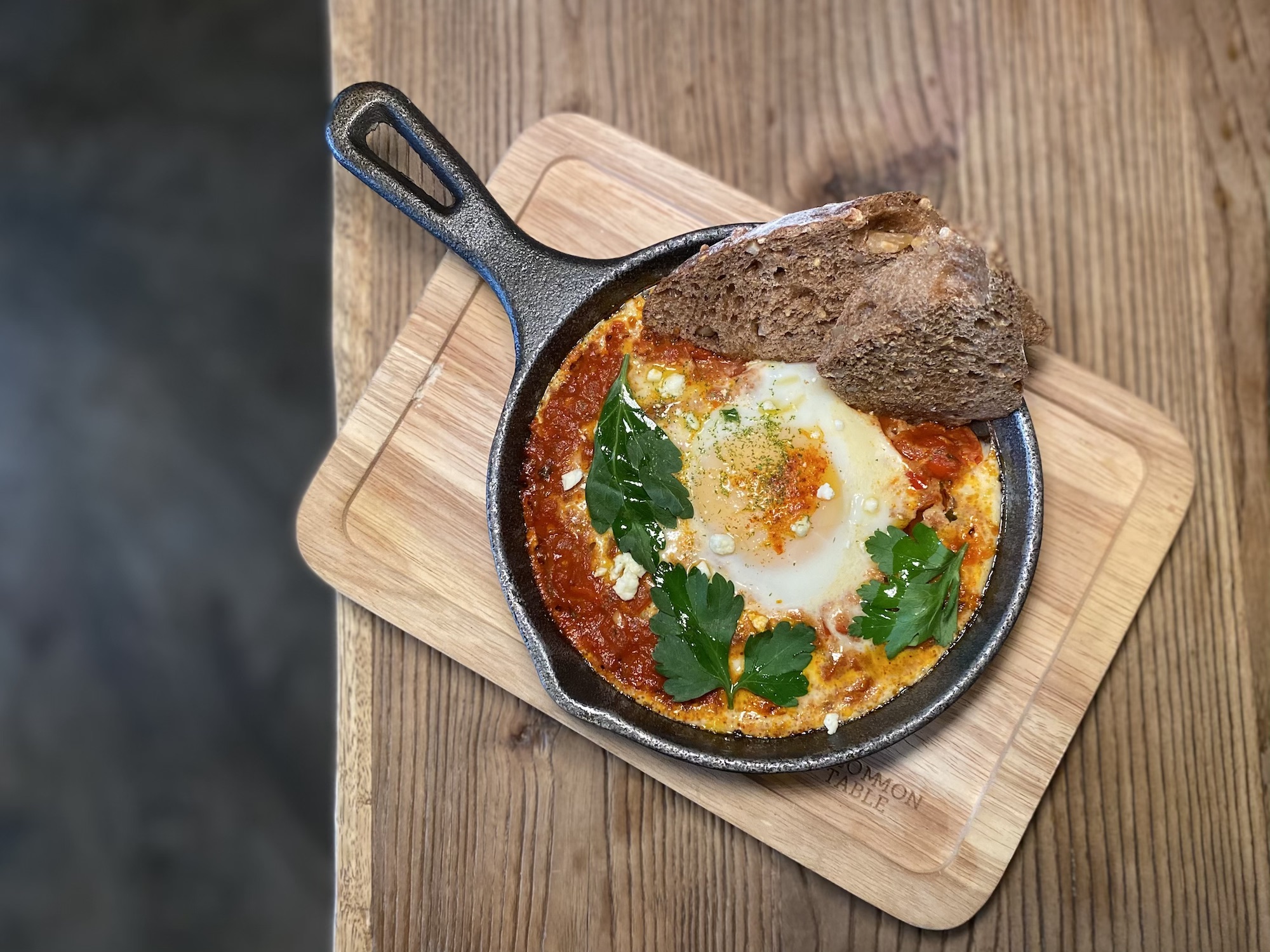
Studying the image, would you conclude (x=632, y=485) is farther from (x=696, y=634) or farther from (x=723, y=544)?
(x=696, y=634)

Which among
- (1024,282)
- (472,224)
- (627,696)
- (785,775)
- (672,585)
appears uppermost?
(472,224)

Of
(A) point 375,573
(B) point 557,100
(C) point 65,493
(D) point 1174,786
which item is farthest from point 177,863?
(D) point 1174,786

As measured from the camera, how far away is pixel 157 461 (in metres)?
4.28

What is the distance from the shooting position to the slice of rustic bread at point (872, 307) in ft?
8.09

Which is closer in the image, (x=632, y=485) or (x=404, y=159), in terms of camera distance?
(x=632, y=485)

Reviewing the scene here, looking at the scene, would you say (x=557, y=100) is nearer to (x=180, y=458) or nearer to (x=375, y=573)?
(x=375, y=573)

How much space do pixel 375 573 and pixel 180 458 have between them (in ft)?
6.17

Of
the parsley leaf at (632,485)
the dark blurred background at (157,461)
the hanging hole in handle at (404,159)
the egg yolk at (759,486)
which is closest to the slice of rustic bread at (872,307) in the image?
the egg yolk at (759,486)

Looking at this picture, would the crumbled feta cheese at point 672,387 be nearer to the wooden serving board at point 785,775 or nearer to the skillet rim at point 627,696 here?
the skillet rim at point 627,696

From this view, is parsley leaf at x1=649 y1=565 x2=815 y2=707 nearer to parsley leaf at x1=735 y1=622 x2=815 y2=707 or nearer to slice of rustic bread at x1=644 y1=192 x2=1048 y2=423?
parsley leaf at x1=735 y1=622 x2=815 y2=707

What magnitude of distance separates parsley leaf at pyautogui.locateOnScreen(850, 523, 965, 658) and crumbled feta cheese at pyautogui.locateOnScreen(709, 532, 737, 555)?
377mm

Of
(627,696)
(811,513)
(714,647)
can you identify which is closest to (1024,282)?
(811,513)

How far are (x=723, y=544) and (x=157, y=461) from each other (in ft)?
9.35

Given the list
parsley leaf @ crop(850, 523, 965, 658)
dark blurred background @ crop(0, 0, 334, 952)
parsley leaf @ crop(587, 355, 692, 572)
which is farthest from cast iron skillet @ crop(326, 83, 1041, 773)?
dark blurred background @ crop(0, 0, 334, 952)
